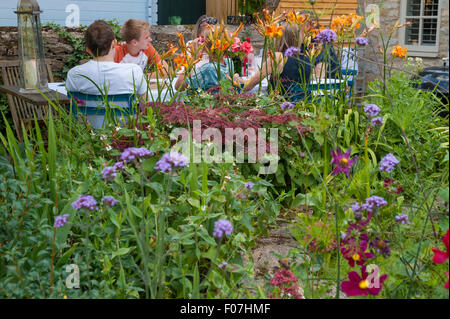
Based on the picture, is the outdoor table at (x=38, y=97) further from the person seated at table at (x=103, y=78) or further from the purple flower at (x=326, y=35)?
the purple flower at (x=326, y=35)

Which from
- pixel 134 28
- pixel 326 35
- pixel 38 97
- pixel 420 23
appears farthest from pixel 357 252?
pixel 420 23

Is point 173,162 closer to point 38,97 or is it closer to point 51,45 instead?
point 38,97

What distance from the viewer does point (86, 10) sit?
26.6 ft

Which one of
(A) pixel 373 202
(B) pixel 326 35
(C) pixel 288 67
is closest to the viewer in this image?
(A) pixel 373 202

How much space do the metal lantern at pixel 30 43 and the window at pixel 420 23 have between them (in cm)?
721

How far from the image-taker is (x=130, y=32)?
472 centimetres

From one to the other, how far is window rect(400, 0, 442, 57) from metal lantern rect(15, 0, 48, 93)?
7208 millimetres

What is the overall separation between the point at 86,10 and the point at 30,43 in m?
4.91

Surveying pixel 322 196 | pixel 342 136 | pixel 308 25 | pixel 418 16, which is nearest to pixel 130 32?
pixel 308 25

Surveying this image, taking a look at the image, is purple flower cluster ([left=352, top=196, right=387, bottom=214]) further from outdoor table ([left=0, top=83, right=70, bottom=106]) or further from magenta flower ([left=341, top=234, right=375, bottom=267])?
outdoor table ([left=0, top=83, right=70, bottom=106])

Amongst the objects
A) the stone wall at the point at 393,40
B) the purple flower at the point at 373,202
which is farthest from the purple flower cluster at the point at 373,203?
the stone wall at the point at 393,40

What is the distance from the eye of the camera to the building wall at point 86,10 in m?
7.09

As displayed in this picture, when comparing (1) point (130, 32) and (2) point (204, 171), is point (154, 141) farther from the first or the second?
(1) point (130, 32)
